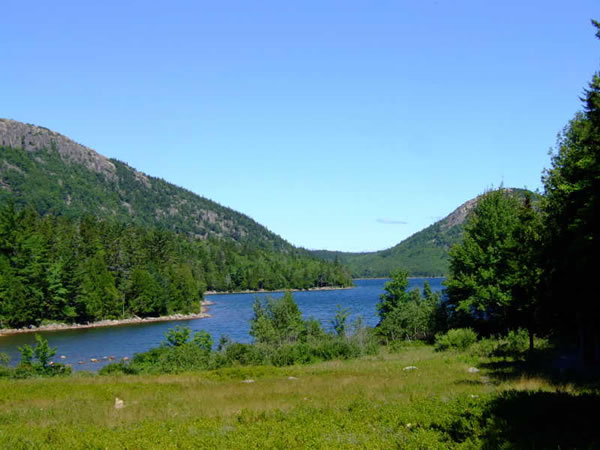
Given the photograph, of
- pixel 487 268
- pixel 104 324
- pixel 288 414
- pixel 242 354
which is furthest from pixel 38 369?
pixel 104 324

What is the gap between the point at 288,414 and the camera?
42.1ft

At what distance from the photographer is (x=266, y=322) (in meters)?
52.4

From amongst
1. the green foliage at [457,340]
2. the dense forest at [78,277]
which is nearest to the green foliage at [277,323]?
the green foliage at [457,340]

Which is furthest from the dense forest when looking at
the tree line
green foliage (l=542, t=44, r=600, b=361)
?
green foliage (l=542, t=44, r=600, b=361)

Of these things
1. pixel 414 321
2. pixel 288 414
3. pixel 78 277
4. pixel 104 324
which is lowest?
pixel 104 324

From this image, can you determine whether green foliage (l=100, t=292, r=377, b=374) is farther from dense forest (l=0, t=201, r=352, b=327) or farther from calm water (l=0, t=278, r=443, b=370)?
dense forest (l=0, t=201, r=352, b=327)

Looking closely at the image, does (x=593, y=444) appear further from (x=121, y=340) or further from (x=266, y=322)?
(x=121, y=340)

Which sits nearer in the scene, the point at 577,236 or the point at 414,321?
the point at 577,236

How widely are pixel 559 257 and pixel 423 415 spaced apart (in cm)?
1487

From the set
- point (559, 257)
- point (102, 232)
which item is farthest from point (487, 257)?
point (102, 232)

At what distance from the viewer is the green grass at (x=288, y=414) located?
373 inches

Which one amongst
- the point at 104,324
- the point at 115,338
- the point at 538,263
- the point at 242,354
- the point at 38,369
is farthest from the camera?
the point at 104,324

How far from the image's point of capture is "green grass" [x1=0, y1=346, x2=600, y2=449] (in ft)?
31.1

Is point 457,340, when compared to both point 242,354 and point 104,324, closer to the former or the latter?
point 242,354
